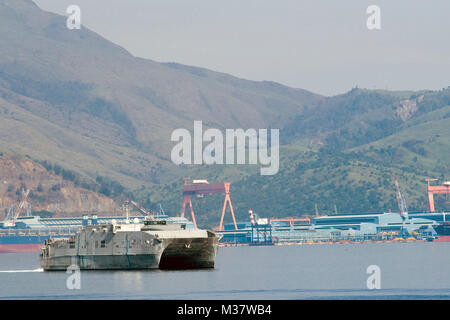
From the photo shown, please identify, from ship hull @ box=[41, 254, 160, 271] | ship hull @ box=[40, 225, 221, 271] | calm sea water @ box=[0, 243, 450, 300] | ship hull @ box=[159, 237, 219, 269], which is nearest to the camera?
calm sea water @ box=[0, 243, 450, 300]

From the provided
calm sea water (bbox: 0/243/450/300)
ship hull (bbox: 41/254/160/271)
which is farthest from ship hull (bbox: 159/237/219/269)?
calm sea water (bbox: 0/243/450/300)

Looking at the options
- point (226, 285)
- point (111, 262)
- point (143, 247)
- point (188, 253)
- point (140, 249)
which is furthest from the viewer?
point (111, 262)

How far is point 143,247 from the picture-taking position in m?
118

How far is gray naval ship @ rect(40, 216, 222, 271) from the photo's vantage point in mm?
117062

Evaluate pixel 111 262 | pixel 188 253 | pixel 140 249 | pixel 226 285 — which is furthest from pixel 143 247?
pixel 226 285

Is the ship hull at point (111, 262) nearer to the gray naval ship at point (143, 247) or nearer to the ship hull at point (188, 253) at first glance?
the gray naval ship at point (143, 247)

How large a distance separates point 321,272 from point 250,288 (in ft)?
115

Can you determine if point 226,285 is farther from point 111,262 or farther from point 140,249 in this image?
point 111,262

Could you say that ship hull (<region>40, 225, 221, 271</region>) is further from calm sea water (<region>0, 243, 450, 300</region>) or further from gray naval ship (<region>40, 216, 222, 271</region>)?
calm sea water (<region>0, 243, 450, 300</region>)

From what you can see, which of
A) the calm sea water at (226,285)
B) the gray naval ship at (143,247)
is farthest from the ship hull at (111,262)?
the calm sea water at (226,285)

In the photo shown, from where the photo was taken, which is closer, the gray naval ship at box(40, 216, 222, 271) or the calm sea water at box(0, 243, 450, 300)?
the calm sea water at box(0, 243, 450, 300)
